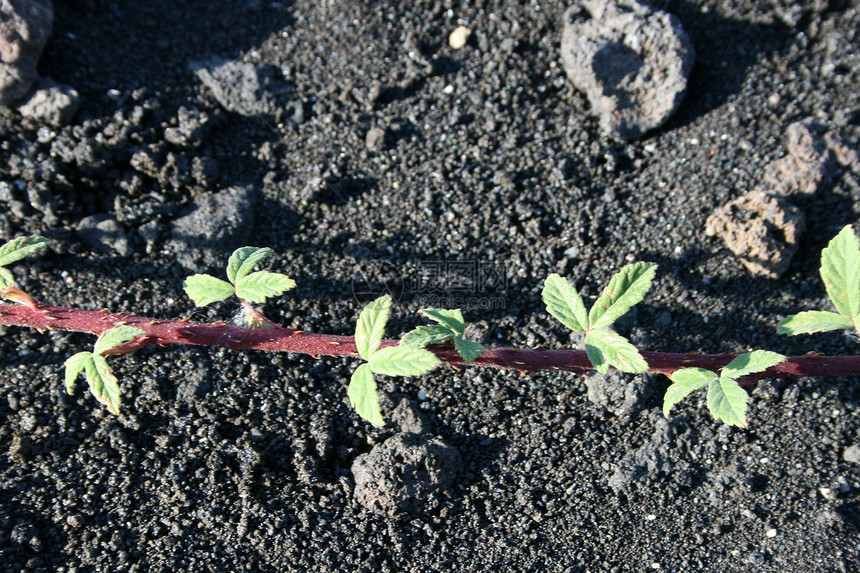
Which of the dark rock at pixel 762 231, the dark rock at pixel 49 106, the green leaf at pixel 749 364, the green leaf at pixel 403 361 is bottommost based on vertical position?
the green leaf at pixel 749 364

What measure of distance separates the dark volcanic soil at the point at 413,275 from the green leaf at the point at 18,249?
16.4 inches

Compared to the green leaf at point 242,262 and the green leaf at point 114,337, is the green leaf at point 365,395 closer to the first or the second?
the green leaf at point 242,262

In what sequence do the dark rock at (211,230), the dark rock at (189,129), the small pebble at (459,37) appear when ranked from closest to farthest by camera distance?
1. the dark rock at (211,230)
2. the dark rock at (189,129)
3. the small pebble at (459,37)

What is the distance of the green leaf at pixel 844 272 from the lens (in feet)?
5.49

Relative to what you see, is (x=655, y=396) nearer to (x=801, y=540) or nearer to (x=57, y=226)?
(x=801, y=540)

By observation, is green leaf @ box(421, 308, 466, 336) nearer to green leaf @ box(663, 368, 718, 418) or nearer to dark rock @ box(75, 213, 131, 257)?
green leaf @ box(663, 368, 718, 418)

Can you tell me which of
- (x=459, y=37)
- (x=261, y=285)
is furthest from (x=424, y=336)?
(x=459, y=37)

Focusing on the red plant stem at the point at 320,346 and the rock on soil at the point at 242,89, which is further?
the rock on soil at the point at 242,89

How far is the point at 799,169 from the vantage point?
2344 mm

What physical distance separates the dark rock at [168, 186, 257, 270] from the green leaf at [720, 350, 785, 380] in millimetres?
1644

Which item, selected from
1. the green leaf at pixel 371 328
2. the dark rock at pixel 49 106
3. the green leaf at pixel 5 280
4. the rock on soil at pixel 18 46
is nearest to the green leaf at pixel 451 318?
the green leaf at pixel 371 328

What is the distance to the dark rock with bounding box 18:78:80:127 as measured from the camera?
92.0 inches

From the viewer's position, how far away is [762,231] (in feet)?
7.08

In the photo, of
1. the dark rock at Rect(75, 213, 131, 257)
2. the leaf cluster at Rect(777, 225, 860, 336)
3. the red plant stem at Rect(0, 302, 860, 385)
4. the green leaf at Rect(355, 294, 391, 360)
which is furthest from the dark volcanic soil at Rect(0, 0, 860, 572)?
the green leaf at Rect(355, 294, 391, 360)
